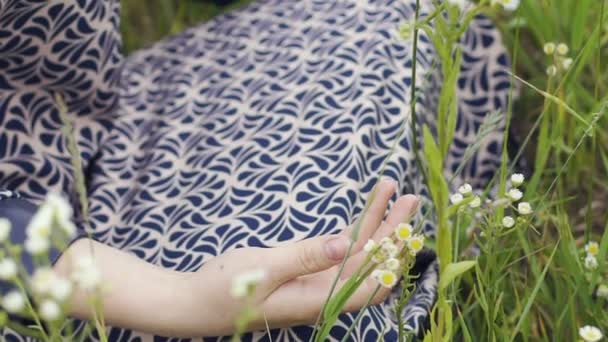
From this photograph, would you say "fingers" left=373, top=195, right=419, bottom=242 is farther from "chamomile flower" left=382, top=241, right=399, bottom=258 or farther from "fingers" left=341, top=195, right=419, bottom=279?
"chamomile flower" left=382, top=241, right=399, bottom=258

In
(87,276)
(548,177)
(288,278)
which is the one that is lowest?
(548,177)

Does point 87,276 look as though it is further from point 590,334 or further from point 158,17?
→ point 158,17

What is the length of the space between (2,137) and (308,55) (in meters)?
0.38

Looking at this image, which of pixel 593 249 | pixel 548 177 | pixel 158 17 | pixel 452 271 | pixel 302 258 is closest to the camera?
pixel 452 271

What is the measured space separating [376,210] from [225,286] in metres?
0.15

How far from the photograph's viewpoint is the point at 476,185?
109cm

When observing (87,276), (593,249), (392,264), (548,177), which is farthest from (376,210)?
(548,177)

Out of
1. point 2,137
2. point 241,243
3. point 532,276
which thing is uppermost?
point 2,137

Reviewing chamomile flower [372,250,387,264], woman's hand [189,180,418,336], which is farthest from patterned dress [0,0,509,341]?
chamomile flower [372,250,387,264]

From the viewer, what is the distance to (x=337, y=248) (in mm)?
639

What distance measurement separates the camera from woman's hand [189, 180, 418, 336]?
66 cm

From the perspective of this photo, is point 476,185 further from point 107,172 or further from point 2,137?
point 2,137

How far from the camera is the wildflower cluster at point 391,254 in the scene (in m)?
0.58

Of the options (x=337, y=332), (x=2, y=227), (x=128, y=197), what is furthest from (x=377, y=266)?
(x=128, y=197)
